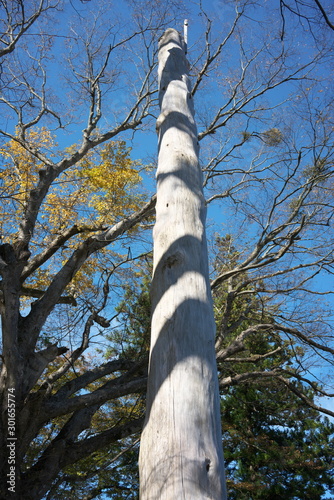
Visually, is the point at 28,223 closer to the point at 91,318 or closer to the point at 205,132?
the point at 91,318

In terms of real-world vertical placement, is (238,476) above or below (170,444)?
above

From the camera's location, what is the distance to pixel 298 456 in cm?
1107

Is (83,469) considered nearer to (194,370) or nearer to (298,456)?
(298,456)

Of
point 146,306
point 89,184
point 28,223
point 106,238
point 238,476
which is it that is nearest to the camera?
point 106,238

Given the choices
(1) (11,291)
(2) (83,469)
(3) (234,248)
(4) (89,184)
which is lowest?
(2) (83,469)

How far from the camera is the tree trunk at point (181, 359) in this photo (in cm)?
151

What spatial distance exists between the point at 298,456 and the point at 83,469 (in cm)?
604

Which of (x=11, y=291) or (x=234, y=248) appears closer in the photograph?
(x=11, y=291)

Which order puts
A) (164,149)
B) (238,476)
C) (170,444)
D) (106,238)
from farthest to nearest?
(238,476)
(106,238)
(164,149)
(170,444)

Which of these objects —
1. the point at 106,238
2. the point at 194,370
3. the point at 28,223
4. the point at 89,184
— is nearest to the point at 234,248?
the point at 89,184

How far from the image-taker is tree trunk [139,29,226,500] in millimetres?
1515

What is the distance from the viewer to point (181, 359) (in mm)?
1791

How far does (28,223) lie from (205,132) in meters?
3.67

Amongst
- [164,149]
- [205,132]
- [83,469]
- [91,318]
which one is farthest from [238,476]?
[164,149]
